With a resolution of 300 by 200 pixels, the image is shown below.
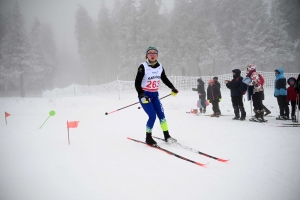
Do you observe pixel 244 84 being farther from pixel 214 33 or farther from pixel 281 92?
pixel 214 33

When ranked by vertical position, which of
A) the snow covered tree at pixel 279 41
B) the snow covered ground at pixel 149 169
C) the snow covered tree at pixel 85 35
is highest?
the snow covered tree at pixel 85 35

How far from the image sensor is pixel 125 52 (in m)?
30.8

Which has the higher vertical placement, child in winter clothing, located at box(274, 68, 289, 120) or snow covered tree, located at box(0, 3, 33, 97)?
snow covered tree, located at box(0, 3, 33, 97)

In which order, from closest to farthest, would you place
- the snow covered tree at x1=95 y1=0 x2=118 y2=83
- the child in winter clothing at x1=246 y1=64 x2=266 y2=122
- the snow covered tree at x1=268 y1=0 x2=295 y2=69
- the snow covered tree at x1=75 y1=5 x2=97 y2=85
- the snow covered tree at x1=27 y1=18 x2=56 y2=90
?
the child in winter clothing at x1=246 y1=64 x2=266 y2=122
the snow covered tree at x1=268 y1=0 x2=295 y2=69
the snow covered tree at x1=27 y1=18 x2=56 y2=90
the snow covered tree at x1=95 y1=0 x2=118 y2=83
the snow covered tree at x1=75 y1=5 x2=97 y2=85

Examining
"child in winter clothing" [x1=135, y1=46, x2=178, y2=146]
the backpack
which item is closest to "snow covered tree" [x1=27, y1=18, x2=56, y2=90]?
"child in winter clothing" [x1=135, y1=46, x2=178, y2=146]

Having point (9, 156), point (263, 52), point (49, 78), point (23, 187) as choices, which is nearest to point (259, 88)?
point (23, 187)

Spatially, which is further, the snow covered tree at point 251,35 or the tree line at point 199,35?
the tree line at point 199,35

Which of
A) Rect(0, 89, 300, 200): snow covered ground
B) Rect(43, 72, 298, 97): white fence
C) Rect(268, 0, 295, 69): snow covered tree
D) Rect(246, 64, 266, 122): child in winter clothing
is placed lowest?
Rect(0, 89, 300, 200): snow covered ground

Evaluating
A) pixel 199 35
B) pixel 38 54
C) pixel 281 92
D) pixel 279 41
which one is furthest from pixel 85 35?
pixel 281 92

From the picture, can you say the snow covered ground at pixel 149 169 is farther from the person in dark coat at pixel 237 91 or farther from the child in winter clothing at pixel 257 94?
the person in dark coat at pixel 237 91

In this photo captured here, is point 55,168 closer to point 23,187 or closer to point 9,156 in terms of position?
point 23,187

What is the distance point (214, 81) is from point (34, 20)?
40141 mm

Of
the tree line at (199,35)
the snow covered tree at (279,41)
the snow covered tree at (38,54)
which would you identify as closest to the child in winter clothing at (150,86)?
the tree line at (199,35)

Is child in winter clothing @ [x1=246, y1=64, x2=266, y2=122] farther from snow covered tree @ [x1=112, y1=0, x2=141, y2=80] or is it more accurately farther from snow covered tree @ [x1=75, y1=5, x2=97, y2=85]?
snow covered tree @ [x1=75, y1=5, x2=97, y2=85]
